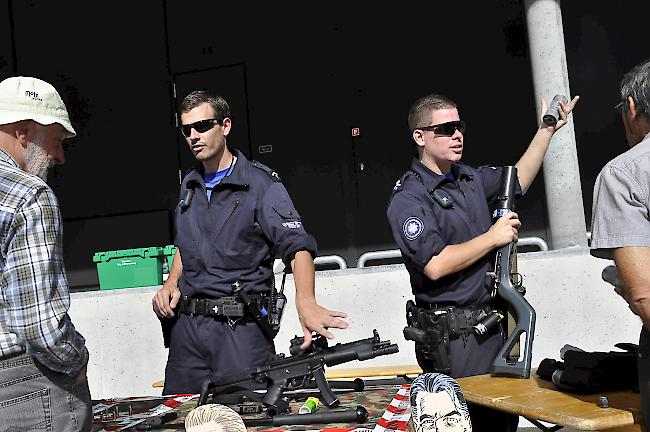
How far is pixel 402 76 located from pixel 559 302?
398 cm

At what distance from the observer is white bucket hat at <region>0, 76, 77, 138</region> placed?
236 centimetres

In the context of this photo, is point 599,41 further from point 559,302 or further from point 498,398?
point 498,398

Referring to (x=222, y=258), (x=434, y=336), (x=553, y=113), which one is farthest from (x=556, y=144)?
(x=222, y=258)

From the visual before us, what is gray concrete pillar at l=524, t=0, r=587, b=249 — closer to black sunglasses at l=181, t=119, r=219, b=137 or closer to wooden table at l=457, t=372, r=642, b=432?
wooden table at l=457, t=372, r=642, b=432

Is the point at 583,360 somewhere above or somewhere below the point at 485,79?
below

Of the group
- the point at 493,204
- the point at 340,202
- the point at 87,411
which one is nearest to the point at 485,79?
the point at 340,202

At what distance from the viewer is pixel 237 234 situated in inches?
146

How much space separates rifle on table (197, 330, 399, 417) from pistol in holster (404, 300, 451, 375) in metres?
0.56

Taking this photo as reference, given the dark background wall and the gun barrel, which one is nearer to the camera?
the gun barrel

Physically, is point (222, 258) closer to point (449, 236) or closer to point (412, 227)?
point (412, 227)

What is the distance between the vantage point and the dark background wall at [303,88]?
8.73m

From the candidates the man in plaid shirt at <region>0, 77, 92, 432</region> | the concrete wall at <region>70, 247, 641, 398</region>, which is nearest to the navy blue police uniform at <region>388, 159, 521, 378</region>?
the man in plaid shirt at <region>0, 77, 92, 432</region>

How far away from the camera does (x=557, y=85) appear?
21.9 feet

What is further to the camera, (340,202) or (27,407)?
(340,202)
